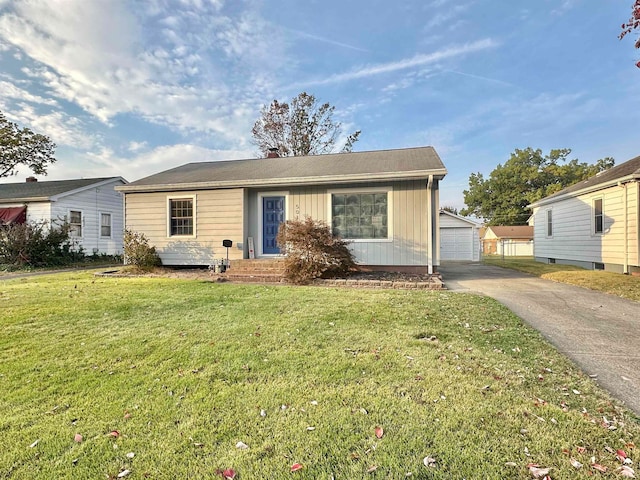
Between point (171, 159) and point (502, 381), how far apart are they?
1978 cm

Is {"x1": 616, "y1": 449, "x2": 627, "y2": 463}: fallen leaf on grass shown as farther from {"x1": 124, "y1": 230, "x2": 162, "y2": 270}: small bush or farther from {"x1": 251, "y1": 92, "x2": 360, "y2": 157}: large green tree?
{"x1": 251, "y1": 92, "x2": 360, "y2": 157}: large green tree

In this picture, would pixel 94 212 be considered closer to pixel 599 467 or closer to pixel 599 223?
pixel 599 467

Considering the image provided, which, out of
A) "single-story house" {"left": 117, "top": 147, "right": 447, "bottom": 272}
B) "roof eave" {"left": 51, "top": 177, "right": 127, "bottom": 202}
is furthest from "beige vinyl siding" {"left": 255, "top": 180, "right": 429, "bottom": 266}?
"roof eave" {"left": 51, "top": 177, "right": 127, "bottom": 202}

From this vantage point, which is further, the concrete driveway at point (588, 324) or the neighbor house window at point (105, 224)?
the neighbor house window at point (105, 224)

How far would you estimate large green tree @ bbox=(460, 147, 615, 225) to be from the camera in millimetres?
41106

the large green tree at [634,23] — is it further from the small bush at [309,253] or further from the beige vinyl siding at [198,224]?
the beige vinyl siding at [198,224]

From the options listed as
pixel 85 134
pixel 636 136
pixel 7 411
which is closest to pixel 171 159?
pixel 85 134

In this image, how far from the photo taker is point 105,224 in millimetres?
17578

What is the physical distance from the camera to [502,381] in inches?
114

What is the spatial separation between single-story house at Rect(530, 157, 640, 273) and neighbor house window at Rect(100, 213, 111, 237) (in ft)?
73.7

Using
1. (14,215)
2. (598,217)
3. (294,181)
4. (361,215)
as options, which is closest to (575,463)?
(361,215)

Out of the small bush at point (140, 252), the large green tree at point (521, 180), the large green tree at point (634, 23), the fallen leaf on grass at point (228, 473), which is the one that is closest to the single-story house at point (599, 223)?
the large green tree at point (634, 23)

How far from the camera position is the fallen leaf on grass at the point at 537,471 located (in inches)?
68.6

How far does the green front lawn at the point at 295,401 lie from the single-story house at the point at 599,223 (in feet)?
28.3
